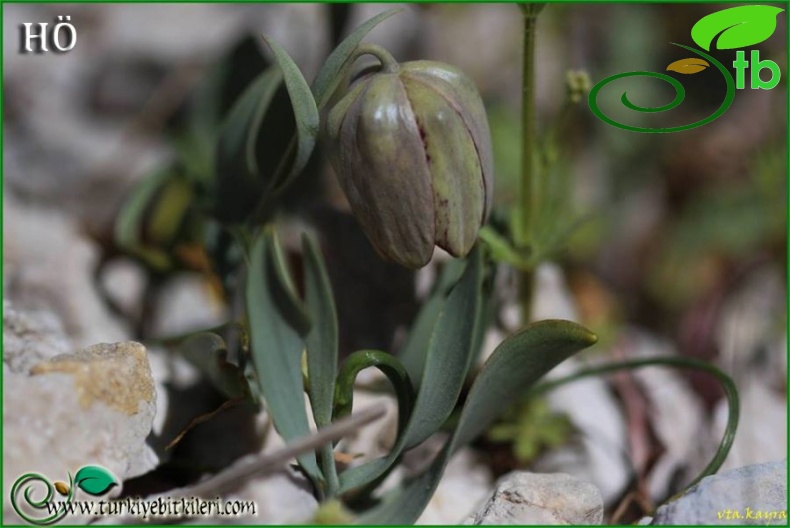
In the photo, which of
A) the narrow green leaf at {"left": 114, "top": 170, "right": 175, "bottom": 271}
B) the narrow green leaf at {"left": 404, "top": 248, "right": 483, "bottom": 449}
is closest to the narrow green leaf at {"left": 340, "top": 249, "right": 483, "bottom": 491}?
the narrow green leaf at {"left": 404, "top": 248, "right": 483, "bottom": 449}

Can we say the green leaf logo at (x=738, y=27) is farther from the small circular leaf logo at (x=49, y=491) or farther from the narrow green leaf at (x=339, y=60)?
→ the small circular leaf logo at (x=49, y=491)

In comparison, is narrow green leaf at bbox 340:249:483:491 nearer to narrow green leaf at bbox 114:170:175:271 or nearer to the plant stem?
the plant stem

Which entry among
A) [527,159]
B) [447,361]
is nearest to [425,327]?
[447,361]

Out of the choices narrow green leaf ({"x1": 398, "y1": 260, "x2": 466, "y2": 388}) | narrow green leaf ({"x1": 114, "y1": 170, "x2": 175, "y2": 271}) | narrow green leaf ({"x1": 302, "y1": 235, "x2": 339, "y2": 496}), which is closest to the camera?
narrow green leaf ({"x1": 302, "y1": 235, "x2": 339, "y2": 496})

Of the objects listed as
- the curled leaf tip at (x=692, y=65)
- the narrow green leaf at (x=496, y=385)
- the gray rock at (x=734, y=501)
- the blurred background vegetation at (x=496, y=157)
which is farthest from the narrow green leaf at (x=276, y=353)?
the curled leaf tip at (x=692, y=65)

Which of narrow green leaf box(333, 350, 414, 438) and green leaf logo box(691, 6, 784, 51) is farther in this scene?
green leaf logo box(691, 6, 784, 51)
